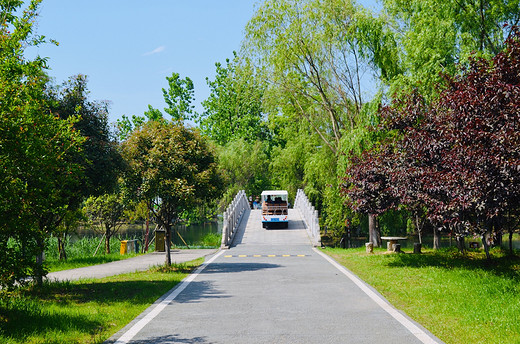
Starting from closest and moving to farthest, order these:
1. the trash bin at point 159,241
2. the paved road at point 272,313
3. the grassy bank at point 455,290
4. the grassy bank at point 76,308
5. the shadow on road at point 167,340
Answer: the shadow on road at point 167,340 → the paved road at point 272,313 → the grassy bank at point 76,308 → the grassy bank at point 455,290 → the trash bin at point 159,241

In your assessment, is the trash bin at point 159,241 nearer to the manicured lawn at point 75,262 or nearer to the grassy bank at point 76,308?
the manicured lawn at point 75,262

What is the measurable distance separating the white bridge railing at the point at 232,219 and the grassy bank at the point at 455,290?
35.5 feet

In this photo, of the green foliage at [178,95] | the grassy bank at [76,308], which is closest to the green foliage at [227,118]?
the green foliage at [178,95]

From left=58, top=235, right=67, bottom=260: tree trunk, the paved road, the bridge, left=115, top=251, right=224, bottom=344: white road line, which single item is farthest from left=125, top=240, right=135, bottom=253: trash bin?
left=115, top=251, right=224, bottom=344: white road line

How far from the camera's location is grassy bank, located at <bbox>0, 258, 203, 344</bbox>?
721 centimetres

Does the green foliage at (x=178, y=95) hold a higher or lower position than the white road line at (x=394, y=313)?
higher

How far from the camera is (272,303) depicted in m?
9.59

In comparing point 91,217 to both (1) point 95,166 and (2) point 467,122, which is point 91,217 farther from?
(2) point 467,122

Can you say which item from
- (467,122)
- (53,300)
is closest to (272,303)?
(53,300)

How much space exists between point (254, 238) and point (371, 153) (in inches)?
573

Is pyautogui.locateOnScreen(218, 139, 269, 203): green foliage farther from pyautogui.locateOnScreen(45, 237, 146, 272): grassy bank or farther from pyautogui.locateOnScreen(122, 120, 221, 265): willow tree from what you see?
pyautogui.locateOnScreen(122, 120, 221, 265): willow tree


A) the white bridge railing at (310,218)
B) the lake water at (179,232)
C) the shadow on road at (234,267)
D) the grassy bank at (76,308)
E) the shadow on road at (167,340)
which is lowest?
the lake water at (179,232)

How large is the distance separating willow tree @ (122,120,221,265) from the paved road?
112 inches

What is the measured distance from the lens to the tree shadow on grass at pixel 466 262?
14.0 metres
